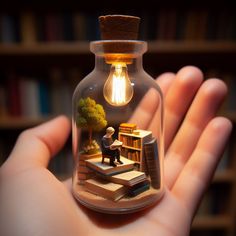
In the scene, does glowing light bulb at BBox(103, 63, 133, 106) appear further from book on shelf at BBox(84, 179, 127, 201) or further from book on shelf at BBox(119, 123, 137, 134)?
book on shelf at BBox(84, 179, 127, 201)

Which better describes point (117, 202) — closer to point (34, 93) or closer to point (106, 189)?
point (106, 189)

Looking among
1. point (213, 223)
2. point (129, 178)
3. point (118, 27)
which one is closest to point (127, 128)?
point (129, 178)

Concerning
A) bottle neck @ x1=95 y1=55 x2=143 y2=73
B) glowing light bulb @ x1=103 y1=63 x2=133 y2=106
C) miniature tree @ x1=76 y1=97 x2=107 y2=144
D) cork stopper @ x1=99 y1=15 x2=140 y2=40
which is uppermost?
cork stopper @ x1=99 y1=15 x2=140 y2=40

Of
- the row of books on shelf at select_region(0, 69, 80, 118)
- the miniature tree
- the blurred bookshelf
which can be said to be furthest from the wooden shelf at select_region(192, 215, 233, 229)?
the miniature tree

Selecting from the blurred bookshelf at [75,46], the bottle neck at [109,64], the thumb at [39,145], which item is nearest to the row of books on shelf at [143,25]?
the blurred bookshelf at [75,46]

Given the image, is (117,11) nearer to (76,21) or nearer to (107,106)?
(76,21)
